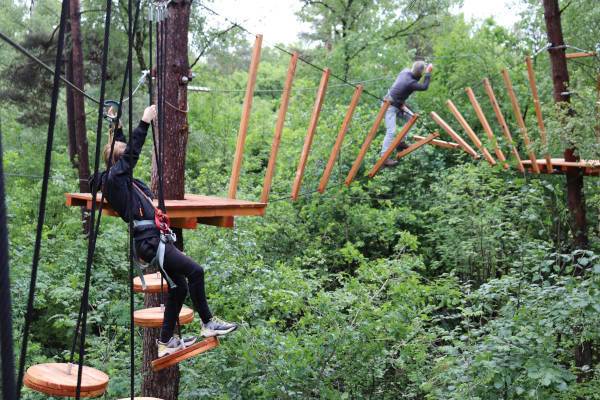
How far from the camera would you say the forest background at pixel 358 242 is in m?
5.91

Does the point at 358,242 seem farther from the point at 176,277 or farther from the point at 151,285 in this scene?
the point at 176,277

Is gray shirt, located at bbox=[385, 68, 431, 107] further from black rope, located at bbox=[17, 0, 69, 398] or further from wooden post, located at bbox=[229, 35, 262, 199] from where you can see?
black rope, located at bbox=[17, 0, 69, 398]

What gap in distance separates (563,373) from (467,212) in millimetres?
5860

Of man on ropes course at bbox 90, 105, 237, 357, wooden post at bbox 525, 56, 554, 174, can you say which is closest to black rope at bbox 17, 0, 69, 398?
man on ropes course at bbox 90, 105, 237, 357

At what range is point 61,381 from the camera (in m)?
2.88

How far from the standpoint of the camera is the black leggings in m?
3.66

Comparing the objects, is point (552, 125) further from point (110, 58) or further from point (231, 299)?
point (110, 58)

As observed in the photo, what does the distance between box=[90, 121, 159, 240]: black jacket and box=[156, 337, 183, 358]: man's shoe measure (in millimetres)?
765

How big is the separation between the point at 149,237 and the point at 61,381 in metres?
1.09

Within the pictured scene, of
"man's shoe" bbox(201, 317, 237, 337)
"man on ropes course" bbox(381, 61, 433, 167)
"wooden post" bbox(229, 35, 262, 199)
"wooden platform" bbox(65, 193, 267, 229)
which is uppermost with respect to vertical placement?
"man on ropes course" bbox(381, 61, 433, 167)

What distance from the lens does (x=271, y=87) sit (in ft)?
91.7

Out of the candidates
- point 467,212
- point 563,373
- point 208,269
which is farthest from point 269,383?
point 467,212

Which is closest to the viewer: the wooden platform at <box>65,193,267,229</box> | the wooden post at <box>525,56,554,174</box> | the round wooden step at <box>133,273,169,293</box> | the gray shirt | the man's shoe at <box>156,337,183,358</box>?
the man's shoe at <box>156,337,183,358</box>

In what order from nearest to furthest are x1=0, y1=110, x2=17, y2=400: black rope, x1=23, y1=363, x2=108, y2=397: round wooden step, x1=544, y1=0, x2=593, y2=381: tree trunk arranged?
x1=0, y1=110, x2=17, y2=400: black rope < x1=23, y1=363, x2=108, y2=397: round wooden step < x1=544, y1=0, x2=593, y2=381: tree trunk
